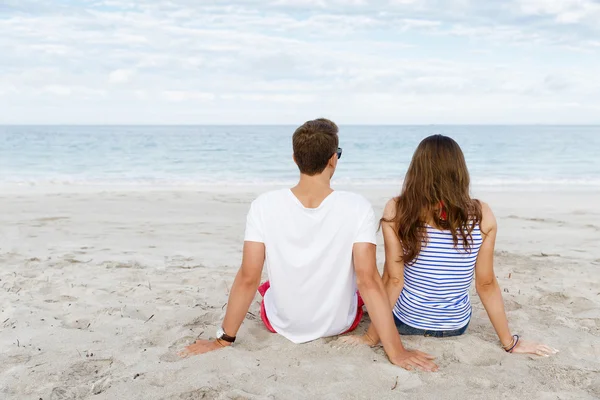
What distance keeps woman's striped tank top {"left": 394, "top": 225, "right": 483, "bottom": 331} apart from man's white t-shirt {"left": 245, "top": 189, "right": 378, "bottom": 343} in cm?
35

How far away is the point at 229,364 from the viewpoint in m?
3.14

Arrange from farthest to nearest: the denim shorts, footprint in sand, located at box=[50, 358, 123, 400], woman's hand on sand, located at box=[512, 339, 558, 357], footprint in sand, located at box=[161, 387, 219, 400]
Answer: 1. the denim shorts
2. woman's hand on sand, located at box=[512, 339, 558, 357]
3. footprint in sand, located at box=[50, 358, 123, 400]
4. footprint in sand, located at box=[161, 387, 219, 400]

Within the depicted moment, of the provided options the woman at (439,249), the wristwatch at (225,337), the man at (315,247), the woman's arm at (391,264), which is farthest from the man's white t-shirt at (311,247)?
the wristwatch at (225,337)

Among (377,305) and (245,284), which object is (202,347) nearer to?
(245,284)

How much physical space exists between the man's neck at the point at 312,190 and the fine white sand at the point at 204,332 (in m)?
0.89

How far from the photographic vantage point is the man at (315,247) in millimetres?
3119

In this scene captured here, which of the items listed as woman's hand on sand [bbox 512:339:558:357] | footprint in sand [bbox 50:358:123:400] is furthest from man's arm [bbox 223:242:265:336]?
woman's hand on sand [bbox 512:339:558:357]

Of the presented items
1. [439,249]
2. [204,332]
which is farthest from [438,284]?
[204,332]

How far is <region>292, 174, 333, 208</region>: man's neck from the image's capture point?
313 centimetres

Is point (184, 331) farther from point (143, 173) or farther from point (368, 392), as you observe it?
point (143, 173)

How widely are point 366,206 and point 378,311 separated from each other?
58 cm

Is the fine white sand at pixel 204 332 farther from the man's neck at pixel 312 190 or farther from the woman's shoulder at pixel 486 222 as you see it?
the man's neck at pixel 312 190

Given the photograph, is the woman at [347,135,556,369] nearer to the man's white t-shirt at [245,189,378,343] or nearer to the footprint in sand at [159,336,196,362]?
the man's white t-shirt at [245,189,378,343]

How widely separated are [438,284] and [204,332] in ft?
5.06
